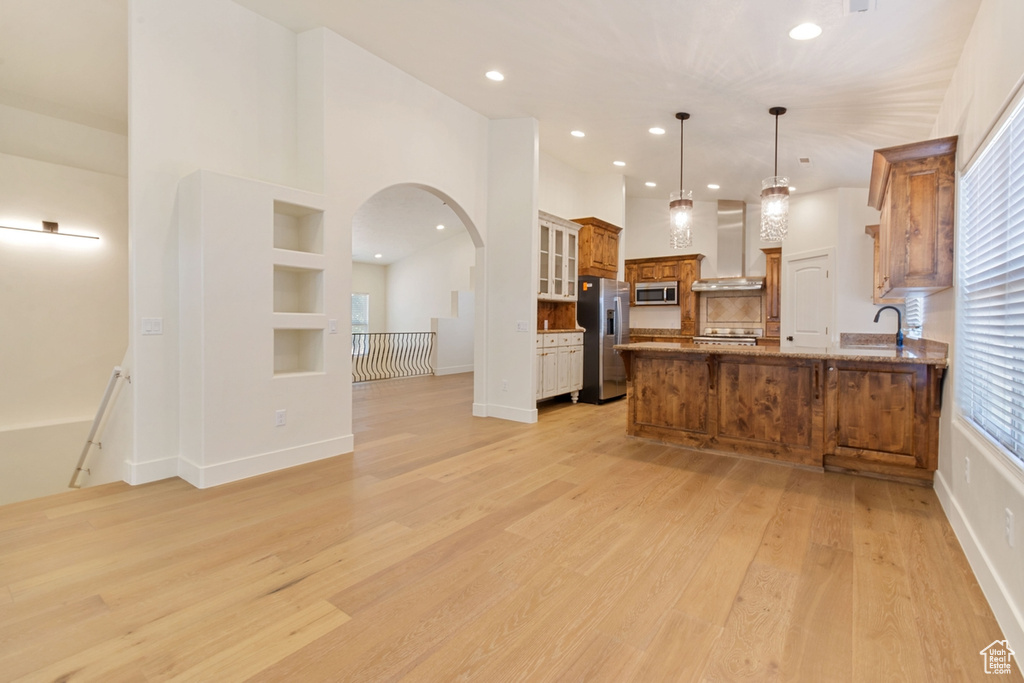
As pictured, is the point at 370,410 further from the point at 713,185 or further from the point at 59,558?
the point at 713,185

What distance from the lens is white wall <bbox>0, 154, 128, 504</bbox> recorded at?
4941 millimetres

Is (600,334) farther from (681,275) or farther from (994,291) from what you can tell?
(994,291)

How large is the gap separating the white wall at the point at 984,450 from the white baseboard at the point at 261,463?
406 centimetres

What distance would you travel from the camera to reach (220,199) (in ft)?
10.8

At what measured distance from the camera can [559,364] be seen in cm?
626

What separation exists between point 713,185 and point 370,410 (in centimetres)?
617

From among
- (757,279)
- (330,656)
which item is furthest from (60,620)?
(757,279)

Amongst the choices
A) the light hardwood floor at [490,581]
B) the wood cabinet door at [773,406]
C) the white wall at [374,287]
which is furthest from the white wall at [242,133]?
the white wall at [374,287]

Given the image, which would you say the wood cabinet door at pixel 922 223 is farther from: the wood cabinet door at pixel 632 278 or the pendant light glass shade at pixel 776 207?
the wood cabinet door at pixel 632 278

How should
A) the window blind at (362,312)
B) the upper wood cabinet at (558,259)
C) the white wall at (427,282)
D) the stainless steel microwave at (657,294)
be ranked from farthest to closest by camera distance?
1. the window blind at (362,312)
2. the white wall at (427,282)
3. the stainless steel microwave at (657,294)
4. the upper wood cabinet at (558,259)

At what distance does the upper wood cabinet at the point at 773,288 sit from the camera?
7859 millimetres

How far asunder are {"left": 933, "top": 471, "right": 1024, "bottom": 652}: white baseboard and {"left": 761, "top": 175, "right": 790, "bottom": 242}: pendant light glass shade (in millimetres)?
2270

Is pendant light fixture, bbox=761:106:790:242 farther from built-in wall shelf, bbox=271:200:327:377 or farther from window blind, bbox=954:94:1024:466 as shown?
→ built-in wall shelf, bbox=271:200:327:377

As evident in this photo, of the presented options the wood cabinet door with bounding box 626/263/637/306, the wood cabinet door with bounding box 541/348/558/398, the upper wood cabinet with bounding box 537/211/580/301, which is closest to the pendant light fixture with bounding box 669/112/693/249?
the upper wood cabinet with bounding box 537/211/580/301
